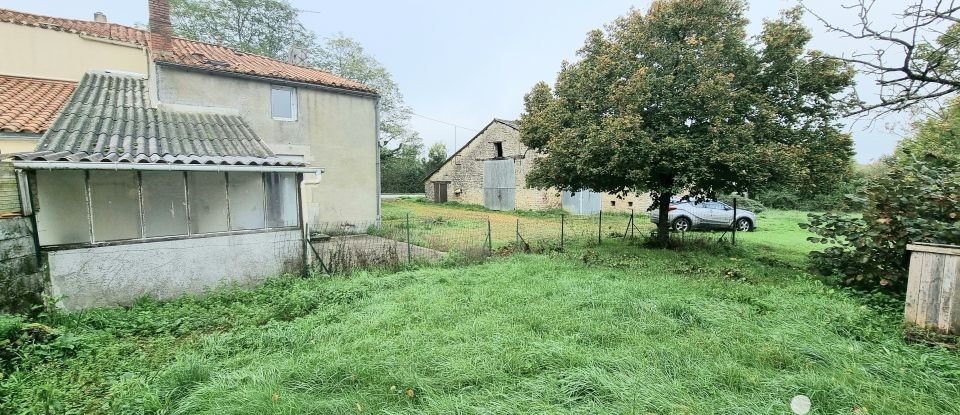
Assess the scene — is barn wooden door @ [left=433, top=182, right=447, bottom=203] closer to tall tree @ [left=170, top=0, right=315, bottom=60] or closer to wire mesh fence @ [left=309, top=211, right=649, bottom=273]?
wire mesh fence @ [left=309, top=211, right=649, bottom=273]

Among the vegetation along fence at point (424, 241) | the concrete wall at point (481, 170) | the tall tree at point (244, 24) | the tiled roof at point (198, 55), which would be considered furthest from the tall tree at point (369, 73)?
the vegetation along fence at point (424, 241)

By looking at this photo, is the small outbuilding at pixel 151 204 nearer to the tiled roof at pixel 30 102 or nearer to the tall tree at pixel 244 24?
the tiled roof at pixel 30 102

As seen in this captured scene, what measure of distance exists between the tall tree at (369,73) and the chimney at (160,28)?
1884 centimetres

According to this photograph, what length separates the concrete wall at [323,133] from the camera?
1187cm

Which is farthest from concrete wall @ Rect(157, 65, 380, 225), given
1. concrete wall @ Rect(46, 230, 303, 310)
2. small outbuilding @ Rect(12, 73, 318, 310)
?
concrete wall @ Rect(46, 230, 303, 310)

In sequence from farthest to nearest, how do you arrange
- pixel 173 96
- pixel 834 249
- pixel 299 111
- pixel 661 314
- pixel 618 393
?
pixel 299 111 < pixel 173 96 < pixel 834 249 < pixel 661 314 < pixel 618 393

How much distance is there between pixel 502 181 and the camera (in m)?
26.5

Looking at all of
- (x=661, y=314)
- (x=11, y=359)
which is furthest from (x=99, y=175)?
(x=661, y=314)

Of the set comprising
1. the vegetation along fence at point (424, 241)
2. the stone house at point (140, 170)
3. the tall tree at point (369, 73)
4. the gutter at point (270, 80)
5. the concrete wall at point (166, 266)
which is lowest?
the vegetation along fence at point (424, 241)

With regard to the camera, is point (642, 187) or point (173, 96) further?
point (173, 96)

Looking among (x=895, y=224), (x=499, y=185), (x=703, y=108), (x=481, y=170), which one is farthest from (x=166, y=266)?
(x=481, y=170)

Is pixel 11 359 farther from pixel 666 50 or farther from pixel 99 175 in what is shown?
pixel 666 50

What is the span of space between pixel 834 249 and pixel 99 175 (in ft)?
40.6

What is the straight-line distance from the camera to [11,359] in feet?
13.1
